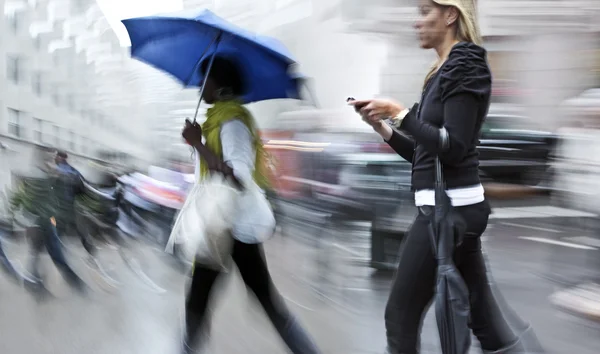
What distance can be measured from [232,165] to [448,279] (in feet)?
3.53

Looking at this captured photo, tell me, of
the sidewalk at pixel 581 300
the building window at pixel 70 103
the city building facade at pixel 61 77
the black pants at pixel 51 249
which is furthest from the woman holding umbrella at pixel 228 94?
the building window at pixel 70 103

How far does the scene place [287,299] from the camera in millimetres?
5762

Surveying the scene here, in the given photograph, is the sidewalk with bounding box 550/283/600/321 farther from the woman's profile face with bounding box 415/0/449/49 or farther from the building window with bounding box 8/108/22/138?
the building window with bounding box 8/108/22/138

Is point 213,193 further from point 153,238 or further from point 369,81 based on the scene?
point 369,81

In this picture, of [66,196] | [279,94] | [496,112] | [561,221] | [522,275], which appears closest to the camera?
[279,94]

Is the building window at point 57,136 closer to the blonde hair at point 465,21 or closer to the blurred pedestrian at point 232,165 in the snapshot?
the blurred pedestrian at point 232,165

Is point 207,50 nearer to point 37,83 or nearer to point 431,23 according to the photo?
point 431,23

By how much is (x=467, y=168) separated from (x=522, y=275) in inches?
167

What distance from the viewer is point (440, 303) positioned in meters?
2.55

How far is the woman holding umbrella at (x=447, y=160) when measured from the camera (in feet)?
8.07

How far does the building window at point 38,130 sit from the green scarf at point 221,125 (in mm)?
3769

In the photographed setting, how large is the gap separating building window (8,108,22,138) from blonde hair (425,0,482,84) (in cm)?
520

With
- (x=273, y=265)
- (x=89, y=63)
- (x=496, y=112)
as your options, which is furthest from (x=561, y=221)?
(x=89, y=63)

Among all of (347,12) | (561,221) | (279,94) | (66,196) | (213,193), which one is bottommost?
(561,221)
